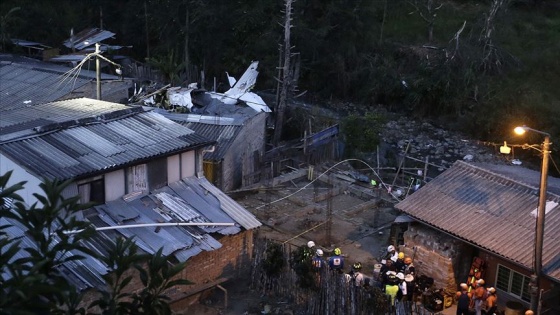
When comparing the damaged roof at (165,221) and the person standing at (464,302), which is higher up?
the damaged roof at (165,221)

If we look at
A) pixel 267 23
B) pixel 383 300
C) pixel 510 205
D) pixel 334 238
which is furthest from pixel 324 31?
pixel 383 300

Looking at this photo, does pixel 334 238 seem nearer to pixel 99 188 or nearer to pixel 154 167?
pixel 154 167

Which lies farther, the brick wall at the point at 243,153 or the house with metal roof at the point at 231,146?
the brick wall at the point at 243,153

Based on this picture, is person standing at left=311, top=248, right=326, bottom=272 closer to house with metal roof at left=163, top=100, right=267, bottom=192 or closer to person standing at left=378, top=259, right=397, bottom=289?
person standing at left=378, top=259, right=397, bottom=289

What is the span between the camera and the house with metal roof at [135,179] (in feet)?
51.1

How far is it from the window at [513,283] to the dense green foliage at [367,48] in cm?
1954

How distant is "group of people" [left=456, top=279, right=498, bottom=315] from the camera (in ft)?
52.0

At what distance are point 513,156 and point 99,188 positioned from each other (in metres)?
24.0

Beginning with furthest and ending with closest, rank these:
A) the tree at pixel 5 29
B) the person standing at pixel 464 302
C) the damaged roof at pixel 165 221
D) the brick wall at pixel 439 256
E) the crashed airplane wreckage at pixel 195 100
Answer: the tree at pixel 5 29 < the crashed airplane wreckage at pixel 195 100 < the brick wall at pixel 439 256 < the person standing at pixel 464 302 < the damaged roof at pixel 165 221

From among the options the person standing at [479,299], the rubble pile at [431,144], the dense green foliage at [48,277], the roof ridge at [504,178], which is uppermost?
the dense green foliage at [48,277]

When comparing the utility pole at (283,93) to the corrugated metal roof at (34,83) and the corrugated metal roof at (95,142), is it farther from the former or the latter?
the corrugated metal roof at (95,142)

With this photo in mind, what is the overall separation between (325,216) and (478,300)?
7.91 meters

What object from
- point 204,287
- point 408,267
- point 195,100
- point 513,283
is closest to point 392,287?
point 408,267

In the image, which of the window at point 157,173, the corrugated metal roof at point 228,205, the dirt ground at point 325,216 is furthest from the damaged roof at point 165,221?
the dirt ground at point 325,216
